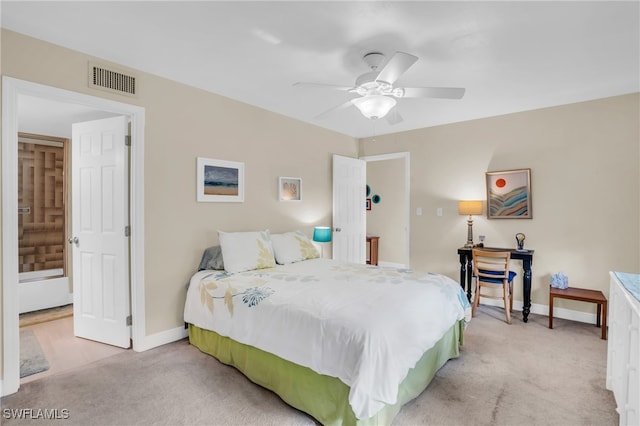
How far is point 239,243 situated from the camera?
315cm

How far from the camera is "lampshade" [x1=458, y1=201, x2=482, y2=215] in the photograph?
411cm

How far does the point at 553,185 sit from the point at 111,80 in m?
4.67

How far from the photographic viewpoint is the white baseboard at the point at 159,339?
2848 millimetres

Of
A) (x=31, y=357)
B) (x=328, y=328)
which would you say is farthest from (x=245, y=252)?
(x=31, y=357)

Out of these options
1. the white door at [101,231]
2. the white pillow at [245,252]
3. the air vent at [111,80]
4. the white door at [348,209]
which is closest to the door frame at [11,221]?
the air vent at [111,80]

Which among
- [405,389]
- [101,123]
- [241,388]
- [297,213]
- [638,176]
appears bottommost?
[241,388]

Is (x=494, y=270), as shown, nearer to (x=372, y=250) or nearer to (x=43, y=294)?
(x=372, y=250)

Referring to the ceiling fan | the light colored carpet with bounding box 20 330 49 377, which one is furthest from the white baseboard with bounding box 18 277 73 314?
the ceiling fan

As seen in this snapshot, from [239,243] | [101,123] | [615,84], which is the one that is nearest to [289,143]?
[239,243]

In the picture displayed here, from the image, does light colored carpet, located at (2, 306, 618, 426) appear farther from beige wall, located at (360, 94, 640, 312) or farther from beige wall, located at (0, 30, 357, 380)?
beige wall, located at (360, 94, 640, 312)

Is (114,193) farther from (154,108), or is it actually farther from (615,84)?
(615,84)

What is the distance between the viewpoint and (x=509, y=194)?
4.04 m

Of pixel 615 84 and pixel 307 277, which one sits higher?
pixel 615 84

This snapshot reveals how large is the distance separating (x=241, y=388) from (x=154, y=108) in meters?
2.47
